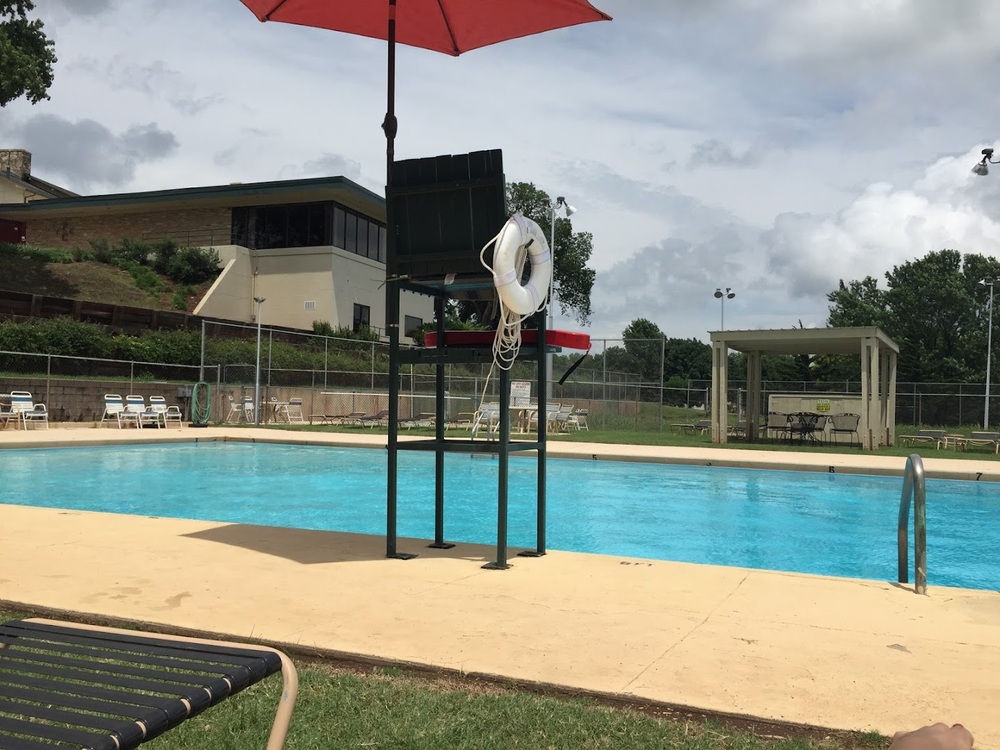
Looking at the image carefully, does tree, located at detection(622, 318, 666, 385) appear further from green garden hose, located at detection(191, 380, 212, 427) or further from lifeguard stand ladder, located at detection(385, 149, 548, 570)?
lifeguard stand ladder, located at detection(385, 149, 548, 570)

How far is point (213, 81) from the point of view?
1159 cm

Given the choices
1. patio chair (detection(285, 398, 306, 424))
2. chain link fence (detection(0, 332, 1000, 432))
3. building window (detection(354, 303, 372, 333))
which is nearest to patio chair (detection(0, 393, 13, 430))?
chain link fence (detection(0, 332, 1000, 432))

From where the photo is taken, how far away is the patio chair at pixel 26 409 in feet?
69.8

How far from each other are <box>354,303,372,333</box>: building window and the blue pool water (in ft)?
74.1

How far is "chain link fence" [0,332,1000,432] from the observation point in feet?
79.6

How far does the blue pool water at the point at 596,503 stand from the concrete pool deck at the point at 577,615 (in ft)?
10.4

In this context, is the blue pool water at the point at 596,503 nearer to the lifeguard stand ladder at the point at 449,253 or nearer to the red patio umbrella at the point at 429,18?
the lifeguard stand ladder at the point at 449,253

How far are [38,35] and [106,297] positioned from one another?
32.4 ft

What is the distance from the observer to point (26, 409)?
21484 millimetres

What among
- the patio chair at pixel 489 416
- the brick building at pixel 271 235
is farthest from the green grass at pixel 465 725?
the brick building at pixel 271 235

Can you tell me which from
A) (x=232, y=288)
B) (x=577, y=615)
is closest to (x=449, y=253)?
(x=577, y=615)

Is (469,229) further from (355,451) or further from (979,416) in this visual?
(979,416)

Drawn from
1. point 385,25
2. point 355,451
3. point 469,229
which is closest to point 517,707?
point 469,229

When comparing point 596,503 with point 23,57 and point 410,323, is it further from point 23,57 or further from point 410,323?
point 410,323
